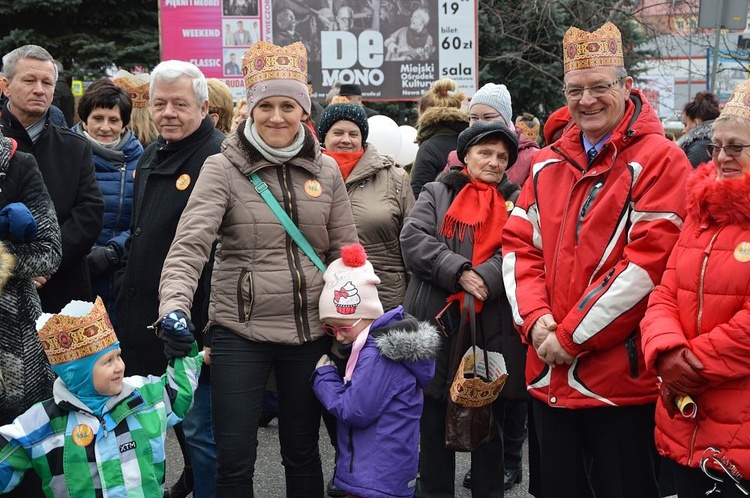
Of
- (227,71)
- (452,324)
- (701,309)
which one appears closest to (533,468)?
(452,324)

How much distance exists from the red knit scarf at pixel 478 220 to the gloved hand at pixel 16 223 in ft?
6.80

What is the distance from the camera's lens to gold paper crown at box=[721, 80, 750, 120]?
139 inches

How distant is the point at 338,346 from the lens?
14.1 ft

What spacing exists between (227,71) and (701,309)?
11.6m

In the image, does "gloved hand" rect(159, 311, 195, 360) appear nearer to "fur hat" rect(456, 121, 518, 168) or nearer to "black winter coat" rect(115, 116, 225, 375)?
"black winter coat" rect(115, 116, 225, 375)

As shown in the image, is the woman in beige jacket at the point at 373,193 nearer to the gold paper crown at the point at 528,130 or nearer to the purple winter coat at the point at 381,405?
the purple winter coat at the point at 381,405

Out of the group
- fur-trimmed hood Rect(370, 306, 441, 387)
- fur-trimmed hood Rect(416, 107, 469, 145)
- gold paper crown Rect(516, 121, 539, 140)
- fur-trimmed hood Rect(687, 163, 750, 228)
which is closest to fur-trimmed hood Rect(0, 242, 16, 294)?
fur-trimmed hood Rect(370, 306, 441, 387)


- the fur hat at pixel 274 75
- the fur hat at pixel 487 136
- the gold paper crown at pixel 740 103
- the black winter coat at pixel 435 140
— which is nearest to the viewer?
the gold paper crown at pixel 740 103

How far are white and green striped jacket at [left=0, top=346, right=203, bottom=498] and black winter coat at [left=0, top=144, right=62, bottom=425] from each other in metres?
0.27

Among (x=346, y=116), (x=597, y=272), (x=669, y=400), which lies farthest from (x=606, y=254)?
(x=346, y=116)

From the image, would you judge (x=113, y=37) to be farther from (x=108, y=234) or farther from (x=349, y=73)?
(x=108, y=234)

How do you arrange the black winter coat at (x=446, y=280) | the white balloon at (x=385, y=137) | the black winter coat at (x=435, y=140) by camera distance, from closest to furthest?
1. the black winter coat at (x=446, y=280)
2. the black winter coat at (x=435, y=140)
3. the white balloon at (x=385, y=137)

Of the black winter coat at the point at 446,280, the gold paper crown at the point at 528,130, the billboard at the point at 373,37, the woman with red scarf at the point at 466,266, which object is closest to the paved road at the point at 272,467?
the woman with red scarf at the point at 466,266

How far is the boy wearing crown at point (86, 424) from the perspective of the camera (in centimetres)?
367
